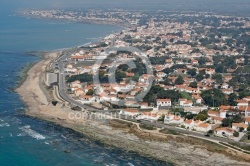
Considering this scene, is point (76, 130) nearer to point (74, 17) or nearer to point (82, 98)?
point (82, 98)

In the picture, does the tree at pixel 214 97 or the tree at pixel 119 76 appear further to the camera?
the tree at pixel 119 76

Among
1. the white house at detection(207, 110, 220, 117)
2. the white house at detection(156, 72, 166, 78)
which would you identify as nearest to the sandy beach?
the white house at detection(207, 110, 220, 117)

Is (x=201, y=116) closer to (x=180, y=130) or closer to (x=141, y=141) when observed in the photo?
(x=180, y=130)

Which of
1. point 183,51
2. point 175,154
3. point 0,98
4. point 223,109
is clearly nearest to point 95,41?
point 183,51

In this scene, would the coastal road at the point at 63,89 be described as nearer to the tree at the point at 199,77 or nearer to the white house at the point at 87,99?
the white house at the point at 87,99

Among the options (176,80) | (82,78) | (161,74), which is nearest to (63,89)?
(82,78)

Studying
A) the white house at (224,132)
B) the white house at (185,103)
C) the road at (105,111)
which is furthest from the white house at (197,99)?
the white house at (224,132)
